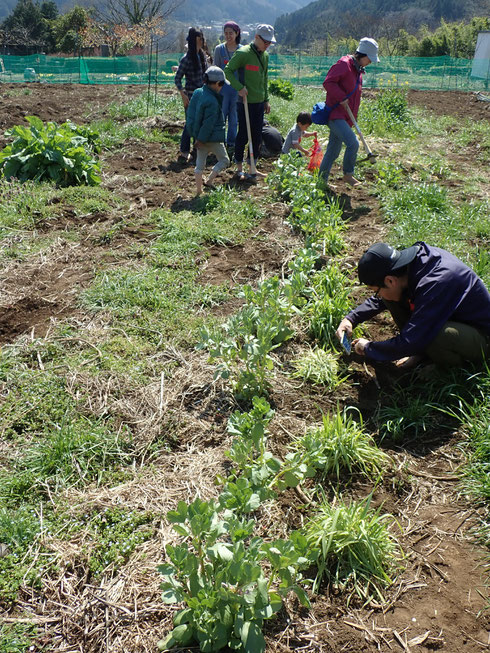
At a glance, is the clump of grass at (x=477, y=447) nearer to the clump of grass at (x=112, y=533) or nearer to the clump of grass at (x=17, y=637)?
the clump of grass at (x=112, y=533)

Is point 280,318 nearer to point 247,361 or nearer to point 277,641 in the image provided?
point 247,361

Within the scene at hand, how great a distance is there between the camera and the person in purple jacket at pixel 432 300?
9.46ft

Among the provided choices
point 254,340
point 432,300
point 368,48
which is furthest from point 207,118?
point 432,300

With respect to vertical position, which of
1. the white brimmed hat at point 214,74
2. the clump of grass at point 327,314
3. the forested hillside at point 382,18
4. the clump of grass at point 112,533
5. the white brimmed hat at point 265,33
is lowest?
the clump of grass at point 112,533

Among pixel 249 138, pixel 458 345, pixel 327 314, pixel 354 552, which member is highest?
pixel 249 138

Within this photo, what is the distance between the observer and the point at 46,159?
644 cm

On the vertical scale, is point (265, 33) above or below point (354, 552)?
above

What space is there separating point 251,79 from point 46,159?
2.84 meters

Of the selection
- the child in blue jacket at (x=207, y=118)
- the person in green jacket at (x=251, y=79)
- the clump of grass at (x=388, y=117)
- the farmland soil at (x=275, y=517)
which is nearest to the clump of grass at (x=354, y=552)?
the farmland soil at (x=275, y=517)

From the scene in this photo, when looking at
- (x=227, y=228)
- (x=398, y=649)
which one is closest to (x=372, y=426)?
(x=398, y=649)

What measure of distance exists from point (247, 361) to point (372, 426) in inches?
33.6

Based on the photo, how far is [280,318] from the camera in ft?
11.5

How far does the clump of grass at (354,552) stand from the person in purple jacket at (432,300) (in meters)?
1.12

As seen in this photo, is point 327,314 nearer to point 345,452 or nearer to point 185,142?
point 345,452
